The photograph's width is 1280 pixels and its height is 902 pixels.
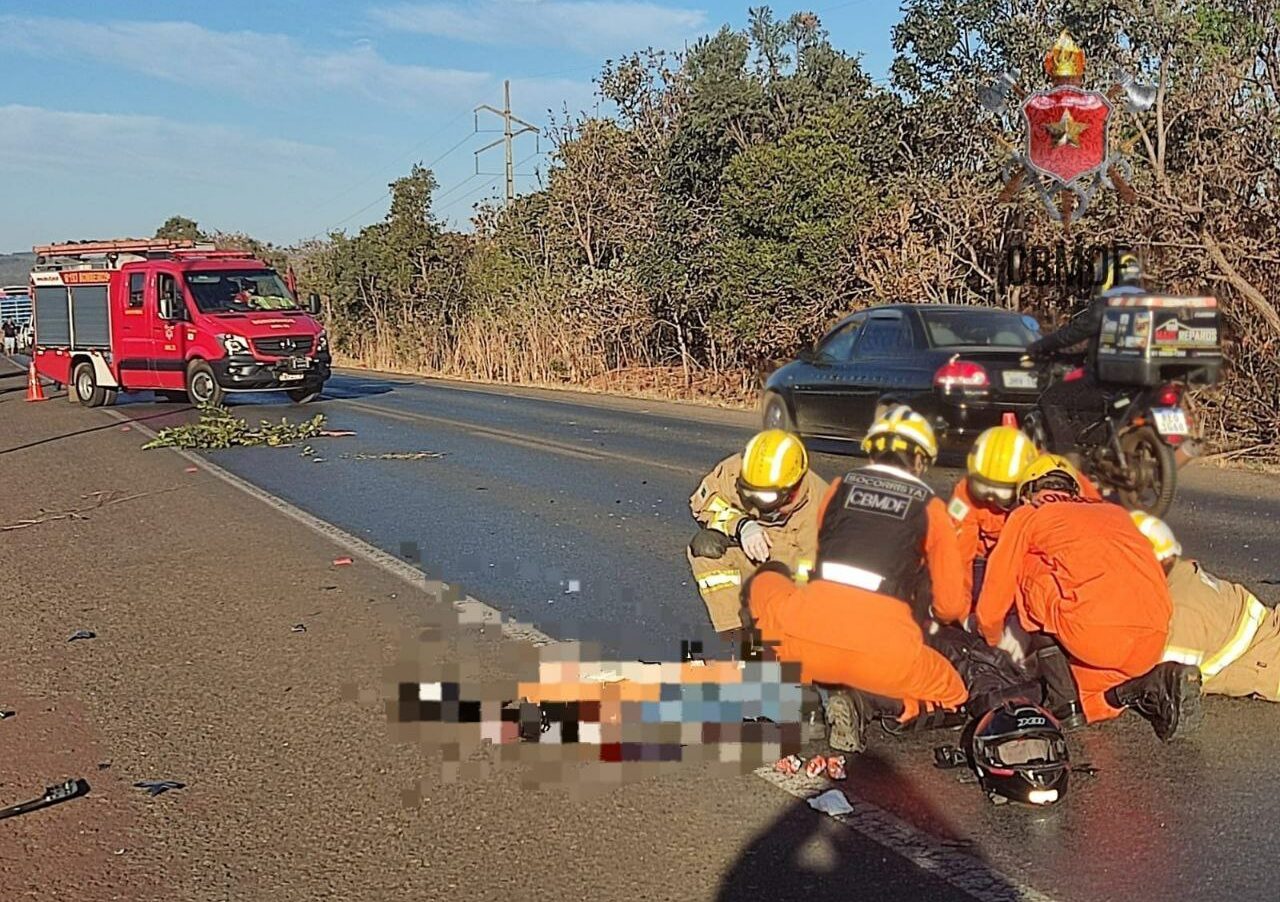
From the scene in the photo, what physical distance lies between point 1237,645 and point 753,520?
1.94 m

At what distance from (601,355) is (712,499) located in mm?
23246

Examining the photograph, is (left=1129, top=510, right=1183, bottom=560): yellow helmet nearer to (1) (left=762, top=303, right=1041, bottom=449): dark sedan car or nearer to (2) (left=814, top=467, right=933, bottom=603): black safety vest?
(2) (left=814, top=467, right=933, bottom=603): black safety vest

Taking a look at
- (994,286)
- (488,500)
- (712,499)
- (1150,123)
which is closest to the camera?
(712,499)

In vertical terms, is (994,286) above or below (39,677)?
above

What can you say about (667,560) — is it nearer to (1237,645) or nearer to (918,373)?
(1237,645)

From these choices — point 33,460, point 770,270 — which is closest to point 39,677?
point 33,460

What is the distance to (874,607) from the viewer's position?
15.8 feet

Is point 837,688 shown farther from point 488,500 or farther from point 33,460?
point 33,460

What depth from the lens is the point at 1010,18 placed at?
2092cm

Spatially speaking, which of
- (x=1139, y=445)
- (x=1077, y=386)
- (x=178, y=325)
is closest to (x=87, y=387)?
(x=178, y=325)

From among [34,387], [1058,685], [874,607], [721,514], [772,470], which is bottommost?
[34,387]

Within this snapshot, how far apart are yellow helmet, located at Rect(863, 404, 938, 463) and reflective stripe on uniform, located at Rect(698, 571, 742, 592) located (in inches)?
29.9

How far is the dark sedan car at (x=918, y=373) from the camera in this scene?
1133 centimetres

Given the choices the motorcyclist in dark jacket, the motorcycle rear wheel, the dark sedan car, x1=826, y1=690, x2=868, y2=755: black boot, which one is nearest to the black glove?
x1=826, y1=690, x2=868, y2=755: black boot
